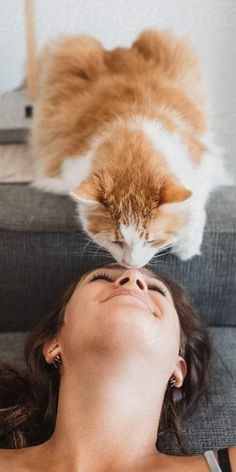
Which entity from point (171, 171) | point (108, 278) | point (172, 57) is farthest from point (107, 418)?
point (172, 57)

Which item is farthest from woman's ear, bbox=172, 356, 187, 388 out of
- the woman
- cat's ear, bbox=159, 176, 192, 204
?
cat's ear, bbox=159, 176, 192, 204

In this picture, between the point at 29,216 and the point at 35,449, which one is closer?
the point at 35,449

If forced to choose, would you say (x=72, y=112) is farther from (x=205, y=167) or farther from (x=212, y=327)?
(x=212, y=327)

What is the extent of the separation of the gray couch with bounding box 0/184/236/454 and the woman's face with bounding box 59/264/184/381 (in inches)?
9.7

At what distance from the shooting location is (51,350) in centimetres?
97

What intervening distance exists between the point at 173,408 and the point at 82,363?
278mm

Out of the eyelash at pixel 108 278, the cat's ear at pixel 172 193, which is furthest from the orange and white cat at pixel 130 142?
the eyelash at pixel 108 278

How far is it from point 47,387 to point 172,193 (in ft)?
1.61

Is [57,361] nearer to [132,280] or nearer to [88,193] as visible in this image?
[132,280]

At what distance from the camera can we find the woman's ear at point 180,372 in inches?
37.7

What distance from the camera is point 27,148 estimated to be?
1687 millimetres

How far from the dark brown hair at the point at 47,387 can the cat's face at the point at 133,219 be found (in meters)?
0.09

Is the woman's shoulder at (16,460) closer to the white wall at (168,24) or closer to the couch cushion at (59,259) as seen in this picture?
the couch cushion at (59,259)

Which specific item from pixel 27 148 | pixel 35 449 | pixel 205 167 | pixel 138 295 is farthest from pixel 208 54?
pixel 35 449
